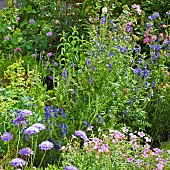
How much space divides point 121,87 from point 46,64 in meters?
1.02

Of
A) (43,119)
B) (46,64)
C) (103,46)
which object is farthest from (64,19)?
(43,119)

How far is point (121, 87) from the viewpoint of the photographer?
4.46 meters

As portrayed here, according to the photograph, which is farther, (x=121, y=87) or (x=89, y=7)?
(x=89, y=7)

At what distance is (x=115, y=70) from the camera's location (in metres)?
4.52

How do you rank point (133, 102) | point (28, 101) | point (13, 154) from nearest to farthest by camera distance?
point (13, 154)
point (28, 101)
point (133, 102)

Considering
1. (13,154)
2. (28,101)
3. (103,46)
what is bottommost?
(13,154)

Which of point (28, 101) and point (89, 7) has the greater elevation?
point (89, 7)

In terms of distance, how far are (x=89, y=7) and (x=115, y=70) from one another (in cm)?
174

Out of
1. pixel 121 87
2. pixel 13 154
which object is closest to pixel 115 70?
pixel 121 87

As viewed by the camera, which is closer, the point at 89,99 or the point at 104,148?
the point at 104,148

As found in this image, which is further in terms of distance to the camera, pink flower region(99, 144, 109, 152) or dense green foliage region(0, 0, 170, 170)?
dense green foliage region(0, 0, 170, 170)

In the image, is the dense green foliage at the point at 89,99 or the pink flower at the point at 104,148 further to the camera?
the dense green foliage at the point at 89,99

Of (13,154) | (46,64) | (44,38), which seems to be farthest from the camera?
(44,38)

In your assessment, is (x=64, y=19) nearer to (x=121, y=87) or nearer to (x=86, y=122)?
(x=121, y=87)
